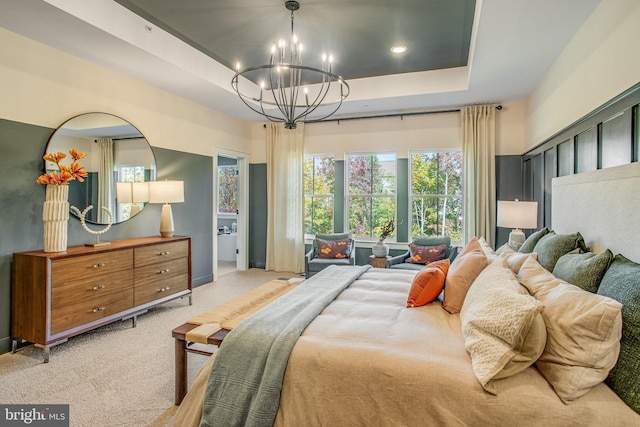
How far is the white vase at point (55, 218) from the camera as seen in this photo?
9.96ft

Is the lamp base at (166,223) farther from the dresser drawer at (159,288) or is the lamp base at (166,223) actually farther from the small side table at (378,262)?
the small side table at (378,262)

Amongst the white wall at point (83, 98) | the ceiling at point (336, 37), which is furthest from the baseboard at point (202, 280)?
the ceiling at point (336, 37)

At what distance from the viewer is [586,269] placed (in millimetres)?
1756

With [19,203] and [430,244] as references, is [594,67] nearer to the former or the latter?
[430,244]

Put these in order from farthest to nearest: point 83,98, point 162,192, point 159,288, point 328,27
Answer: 1. point 162,192
2. point 159,288
3. point 83,98
4. point 328,27

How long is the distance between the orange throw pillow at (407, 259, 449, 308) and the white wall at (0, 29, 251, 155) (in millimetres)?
3742

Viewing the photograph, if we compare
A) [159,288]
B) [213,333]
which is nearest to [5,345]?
[159,288]

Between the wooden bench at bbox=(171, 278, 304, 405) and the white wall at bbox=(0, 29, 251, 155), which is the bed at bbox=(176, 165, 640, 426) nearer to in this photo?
the wooden bench at bbox=(171, 278, 304, 405)

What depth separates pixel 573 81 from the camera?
120 inches

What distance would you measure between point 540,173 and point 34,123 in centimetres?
553

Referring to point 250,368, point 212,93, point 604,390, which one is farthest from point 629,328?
point 212,93

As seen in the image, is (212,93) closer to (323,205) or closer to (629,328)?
(323,205)

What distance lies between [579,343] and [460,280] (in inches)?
35.7

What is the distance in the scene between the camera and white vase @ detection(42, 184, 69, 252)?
9.96 ft
